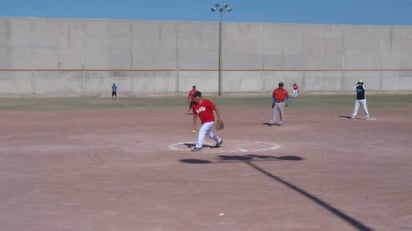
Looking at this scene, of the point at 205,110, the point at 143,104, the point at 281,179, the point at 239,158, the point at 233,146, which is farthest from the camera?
the point at 143,104

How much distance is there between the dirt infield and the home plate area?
0.09ft

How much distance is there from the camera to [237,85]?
62406mm

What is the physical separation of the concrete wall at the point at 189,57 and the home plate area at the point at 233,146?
4155 cm

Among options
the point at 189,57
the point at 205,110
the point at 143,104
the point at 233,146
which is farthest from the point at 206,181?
the point at 189,57

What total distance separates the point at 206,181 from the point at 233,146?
5.74m

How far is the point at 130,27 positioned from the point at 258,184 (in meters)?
50.0

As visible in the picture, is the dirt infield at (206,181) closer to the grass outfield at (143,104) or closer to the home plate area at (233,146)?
the home plate area at (233,146)

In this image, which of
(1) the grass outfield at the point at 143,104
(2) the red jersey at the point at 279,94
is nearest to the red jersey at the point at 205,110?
Answer: (2) the red jersey at the point at 279,94

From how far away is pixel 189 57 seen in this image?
2388 inches

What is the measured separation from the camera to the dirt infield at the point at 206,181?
7.84 metres

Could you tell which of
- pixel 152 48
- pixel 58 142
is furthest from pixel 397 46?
pixel 58 142

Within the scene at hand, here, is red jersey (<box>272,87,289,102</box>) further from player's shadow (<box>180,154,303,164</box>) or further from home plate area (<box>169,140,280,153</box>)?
player's shadow (<box>180,154,303,164</box>)

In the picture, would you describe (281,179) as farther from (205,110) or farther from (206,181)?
(205,110)

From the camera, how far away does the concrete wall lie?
5631 cm
